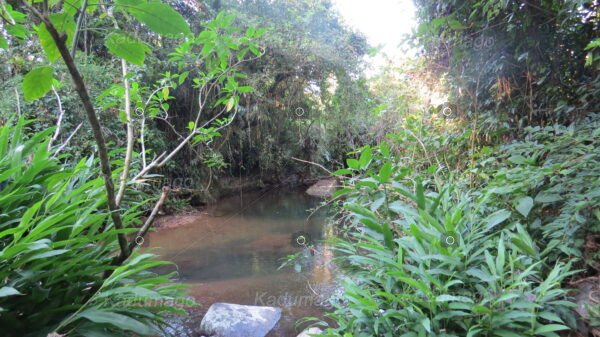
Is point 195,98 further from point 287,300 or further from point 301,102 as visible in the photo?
point 287,300

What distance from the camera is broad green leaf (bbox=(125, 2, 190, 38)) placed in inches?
19.6

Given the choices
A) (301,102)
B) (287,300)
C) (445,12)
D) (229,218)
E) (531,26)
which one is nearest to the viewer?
(531,26)

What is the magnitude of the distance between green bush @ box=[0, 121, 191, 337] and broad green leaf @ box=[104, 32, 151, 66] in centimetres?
65

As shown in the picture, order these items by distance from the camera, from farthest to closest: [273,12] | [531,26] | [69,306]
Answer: [273,12]
[531,26]
[69,306]

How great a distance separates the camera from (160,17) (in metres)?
0.51

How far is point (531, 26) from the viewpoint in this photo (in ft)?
7.21

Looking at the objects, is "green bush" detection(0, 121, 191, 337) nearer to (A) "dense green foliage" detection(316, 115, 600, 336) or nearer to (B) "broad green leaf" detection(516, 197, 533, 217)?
(A) "dense green foliage" detection(316, 115, 600, 336)

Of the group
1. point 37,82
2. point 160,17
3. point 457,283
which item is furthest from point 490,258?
point 37,82

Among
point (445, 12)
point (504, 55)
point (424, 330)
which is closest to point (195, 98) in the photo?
point (445, 12)

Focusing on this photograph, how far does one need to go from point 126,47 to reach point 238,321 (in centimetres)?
223

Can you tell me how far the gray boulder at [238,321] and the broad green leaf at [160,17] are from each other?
2.23 meters

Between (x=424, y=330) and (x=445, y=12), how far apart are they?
2416 millimetres

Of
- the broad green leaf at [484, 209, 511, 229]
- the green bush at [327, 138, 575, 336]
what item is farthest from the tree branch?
the broad green leaf at [484, 209, 511, 229]

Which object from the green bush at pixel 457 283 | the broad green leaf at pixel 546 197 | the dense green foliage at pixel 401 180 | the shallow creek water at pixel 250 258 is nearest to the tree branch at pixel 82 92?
the dense green foliage at pixel 401 180
